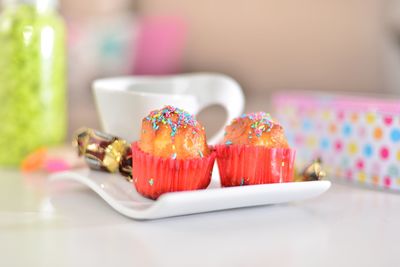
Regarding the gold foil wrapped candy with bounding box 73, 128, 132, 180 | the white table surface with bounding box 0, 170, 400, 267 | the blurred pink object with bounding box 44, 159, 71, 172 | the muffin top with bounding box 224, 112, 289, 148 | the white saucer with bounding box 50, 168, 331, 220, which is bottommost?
the blurred pink object with bounding box 44, 159, 71, 172

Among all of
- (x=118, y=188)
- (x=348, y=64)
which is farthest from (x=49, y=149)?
(x=348, y=64)

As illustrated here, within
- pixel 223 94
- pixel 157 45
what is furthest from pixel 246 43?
pixel 223 94

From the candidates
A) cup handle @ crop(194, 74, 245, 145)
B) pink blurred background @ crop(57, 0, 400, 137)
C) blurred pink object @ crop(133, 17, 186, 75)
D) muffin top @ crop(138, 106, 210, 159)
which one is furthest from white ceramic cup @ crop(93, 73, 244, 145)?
blurred pink object @ crop(133, 17, 186, 75)

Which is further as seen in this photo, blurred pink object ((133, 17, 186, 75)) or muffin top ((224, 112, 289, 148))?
blurred pink object ((133, 17, 186, 75))

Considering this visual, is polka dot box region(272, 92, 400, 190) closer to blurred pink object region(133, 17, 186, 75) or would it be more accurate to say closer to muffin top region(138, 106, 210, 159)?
muffin top region(138, 106, 210, 159)

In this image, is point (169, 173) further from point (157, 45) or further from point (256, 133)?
point (157, 45)

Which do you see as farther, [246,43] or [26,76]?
[246,43]

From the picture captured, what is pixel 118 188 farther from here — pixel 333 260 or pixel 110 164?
pixel 333 260
